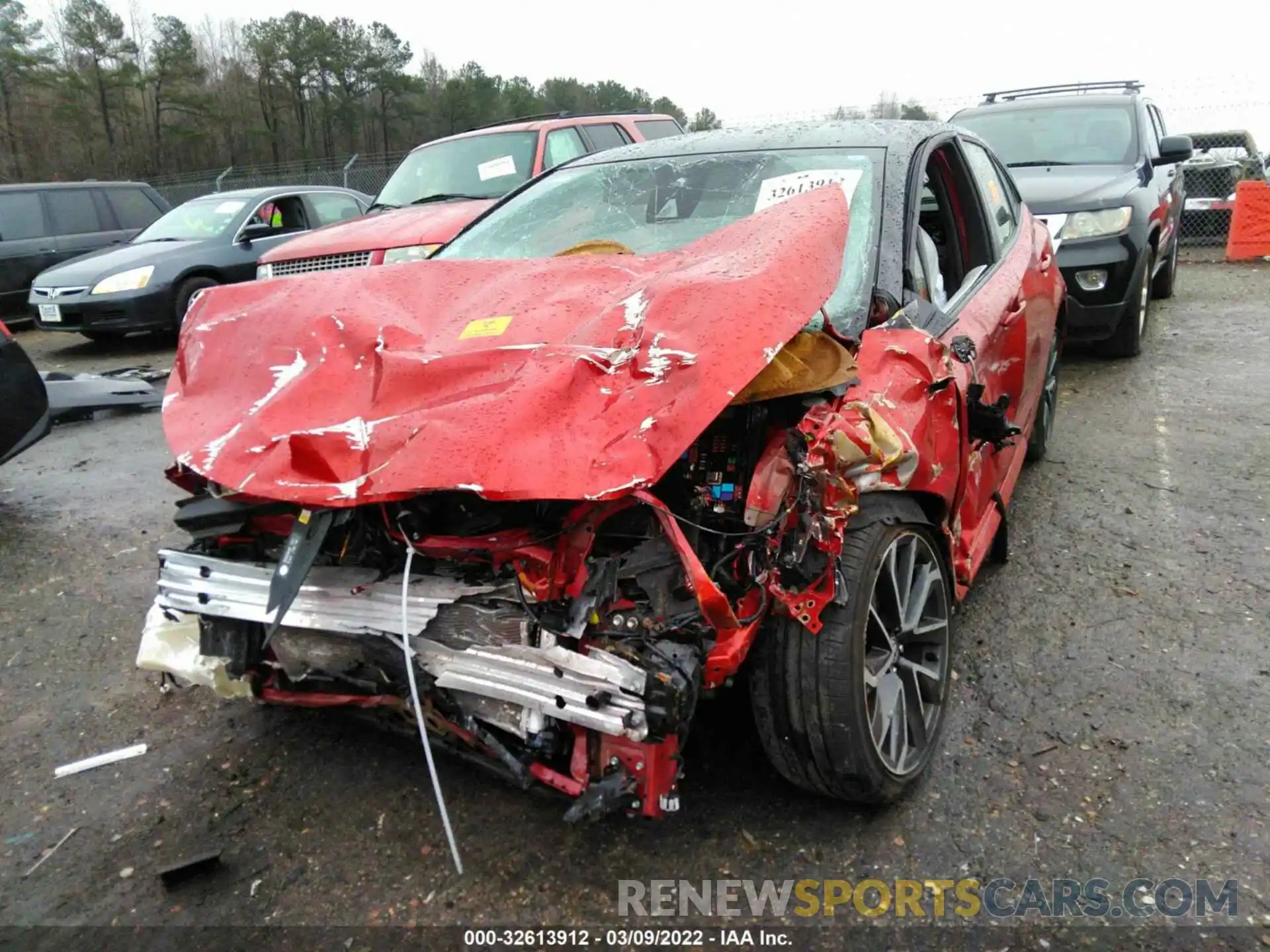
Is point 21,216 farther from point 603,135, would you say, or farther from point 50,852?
point 50,852

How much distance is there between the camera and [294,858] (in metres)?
2.30

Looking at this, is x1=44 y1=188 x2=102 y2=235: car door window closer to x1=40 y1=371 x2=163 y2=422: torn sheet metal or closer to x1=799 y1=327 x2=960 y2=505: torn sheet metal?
x1=40 y1=371 x2=163 y2=422: torn sheet metal

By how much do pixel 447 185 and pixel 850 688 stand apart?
6800 mm

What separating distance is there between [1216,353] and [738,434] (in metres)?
6.35

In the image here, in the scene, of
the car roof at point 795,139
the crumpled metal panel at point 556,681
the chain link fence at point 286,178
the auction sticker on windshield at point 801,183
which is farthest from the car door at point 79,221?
the crumpled metal panel at point 556,681

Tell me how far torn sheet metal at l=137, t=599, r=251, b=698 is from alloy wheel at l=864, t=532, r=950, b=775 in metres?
1.61

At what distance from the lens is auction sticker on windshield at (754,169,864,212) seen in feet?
9.61

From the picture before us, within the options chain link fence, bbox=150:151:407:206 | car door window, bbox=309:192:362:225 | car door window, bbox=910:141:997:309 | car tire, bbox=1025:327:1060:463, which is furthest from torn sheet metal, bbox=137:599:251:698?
chain link fence, bbox=150:151:407:206

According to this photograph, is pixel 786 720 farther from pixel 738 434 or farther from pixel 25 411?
pixel 25 411

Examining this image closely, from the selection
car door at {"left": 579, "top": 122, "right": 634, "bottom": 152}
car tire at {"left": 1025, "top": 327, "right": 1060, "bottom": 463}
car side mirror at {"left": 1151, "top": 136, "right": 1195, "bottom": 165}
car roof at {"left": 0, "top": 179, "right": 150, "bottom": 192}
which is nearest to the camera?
car tire at {"left": 1025, "top": 327, "right": 1060, "bottom": 463}

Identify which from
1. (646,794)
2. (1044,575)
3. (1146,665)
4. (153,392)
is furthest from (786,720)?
(153,392)

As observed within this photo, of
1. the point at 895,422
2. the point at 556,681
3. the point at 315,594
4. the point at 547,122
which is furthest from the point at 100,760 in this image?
the point at 547,122

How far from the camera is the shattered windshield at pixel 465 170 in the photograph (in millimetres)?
7520

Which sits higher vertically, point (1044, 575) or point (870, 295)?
point (870, 295)
